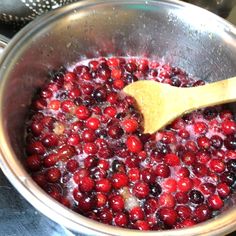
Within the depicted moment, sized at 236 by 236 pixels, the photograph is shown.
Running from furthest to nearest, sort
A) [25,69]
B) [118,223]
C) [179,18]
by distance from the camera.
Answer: [179,18] → [25,69] → [118,223]

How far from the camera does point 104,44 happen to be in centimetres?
142

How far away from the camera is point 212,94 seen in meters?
1.20

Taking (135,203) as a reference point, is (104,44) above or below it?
above

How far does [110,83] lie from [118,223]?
512 mm

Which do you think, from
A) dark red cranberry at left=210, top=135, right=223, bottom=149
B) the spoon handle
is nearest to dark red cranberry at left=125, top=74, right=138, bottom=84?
the spoon handle

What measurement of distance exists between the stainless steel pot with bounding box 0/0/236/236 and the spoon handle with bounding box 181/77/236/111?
160 mm

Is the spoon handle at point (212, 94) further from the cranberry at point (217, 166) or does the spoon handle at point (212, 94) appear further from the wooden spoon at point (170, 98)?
the cranberry at point (217, 166)

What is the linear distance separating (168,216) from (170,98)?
1.22 feet

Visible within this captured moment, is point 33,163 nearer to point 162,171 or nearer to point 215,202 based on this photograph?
point 162,171

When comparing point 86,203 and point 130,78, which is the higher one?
point 130,78

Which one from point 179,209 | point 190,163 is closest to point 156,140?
point 190,163

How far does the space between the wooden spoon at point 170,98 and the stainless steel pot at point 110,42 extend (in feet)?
0.58

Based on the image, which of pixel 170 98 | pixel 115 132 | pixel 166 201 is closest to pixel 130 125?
pixel 115 132

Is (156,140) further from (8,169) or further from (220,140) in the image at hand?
(8,169)
